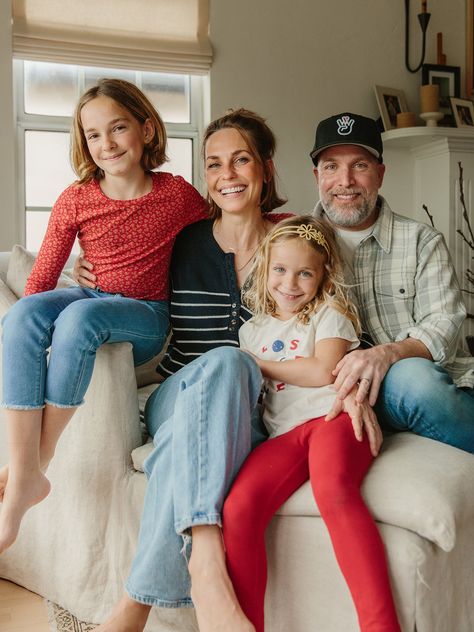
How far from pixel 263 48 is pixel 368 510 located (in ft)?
11.0

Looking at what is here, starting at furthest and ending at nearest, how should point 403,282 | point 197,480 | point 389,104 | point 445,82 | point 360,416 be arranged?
1. point 445,82
2. point 389,104
3. point 403,282
4. point 360,416
5. point 197,480

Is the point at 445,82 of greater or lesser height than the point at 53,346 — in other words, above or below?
above

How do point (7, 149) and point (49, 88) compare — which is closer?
point (7, 149)

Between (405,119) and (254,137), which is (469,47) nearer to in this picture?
(405,119)

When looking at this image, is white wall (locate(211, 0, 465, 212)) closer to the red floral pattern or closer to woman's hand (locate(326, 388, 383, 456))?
the red floral pattern

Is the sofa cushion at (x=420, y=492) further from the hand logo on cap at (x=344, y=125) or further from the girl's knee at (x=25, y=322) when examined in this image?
the hand logo on cap at (x=344, y=125)

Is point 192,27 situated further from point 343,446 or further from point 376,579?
point 376,579

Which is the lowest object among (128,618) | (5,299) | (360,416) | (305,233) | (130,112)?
(128,618)

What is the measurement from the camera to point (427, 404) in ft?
5.15

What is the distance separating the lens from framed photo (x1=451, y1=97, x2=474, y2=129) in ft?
14.3

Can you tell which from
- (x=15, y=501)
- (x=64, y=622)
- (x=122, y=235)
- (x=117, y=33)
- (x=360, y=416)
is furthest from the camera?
(x=117, y=33)

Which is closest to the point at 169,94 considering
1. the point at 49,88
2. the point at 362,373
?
the point at 49,88

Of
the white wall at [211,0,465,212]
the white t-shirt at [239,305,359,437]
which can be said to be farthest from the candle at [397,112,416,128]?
the white t-shirt at [239,305,359,437]

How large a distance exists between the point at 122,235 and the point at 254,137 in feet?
1.40
